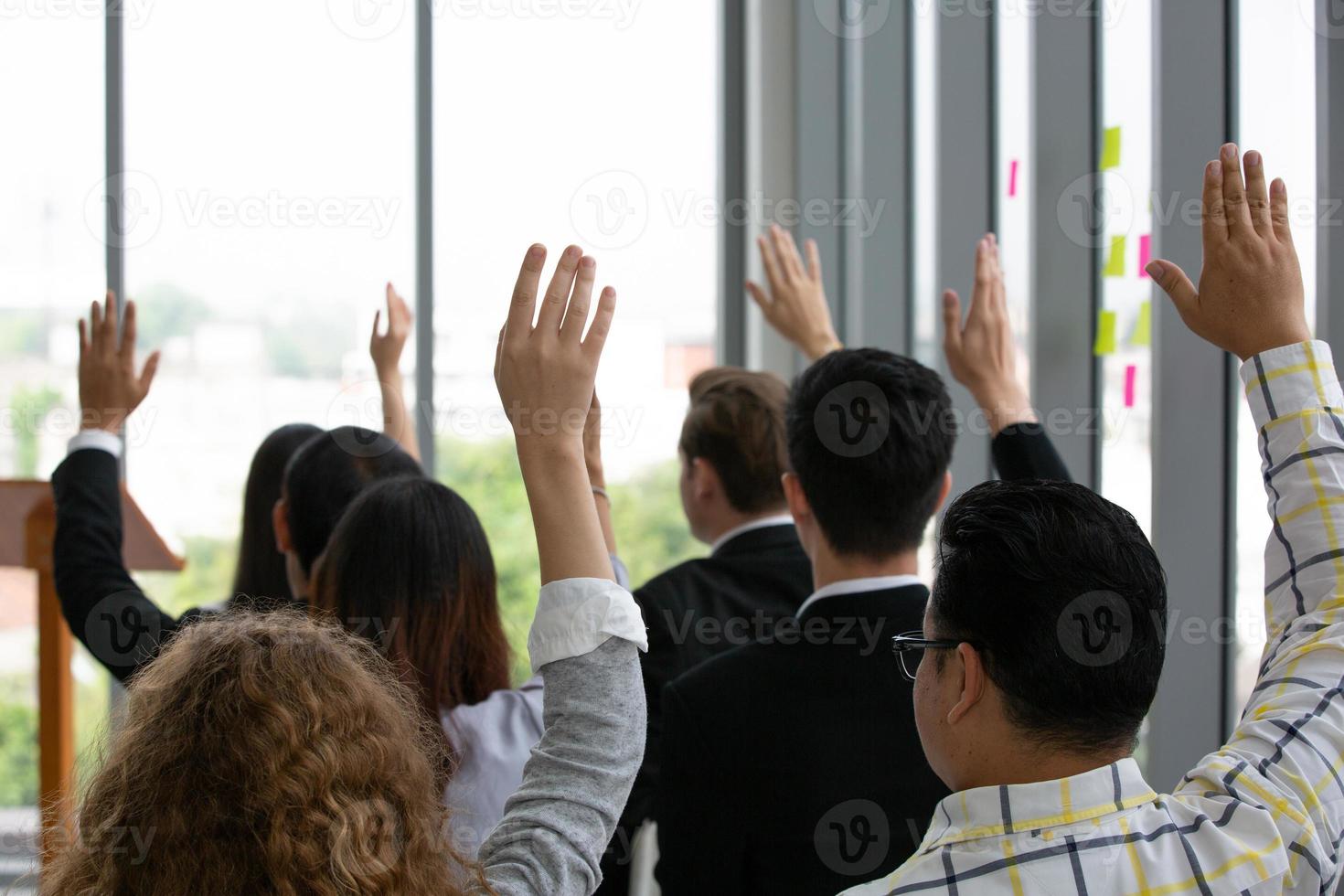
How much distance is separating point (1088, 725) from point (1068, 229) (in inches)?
56.2

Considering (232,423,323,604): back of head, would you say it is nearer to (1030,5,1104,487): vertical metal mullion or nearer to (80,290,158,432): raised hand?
(80,290,158,432): raised hand

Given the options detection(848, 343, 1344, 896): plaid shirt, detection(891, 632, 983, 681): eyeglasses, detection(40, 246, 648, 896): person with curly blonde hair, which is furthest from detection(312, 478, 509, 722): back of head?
detection(848, 343, 1344, 896): plaid shirt

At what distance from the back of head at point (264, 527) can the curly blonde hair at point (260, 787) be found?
1200 mm

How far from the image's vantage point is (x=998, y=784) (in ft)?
3.08

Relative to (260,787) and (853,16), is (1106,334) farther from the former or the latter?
(853,16)

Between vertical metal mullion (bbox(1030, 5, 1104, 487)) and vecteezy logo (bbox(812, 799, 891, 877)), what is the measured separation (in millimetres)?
1035

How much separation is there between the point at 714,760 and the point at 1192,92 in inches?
48.9

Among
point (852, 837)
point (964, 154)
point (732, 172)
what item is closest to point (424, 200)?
point (732, 172)

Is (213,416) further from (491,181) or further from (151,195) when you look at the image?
(491,181)

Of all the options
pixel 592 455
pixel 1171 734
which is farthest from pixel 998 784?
pixel 1171 734

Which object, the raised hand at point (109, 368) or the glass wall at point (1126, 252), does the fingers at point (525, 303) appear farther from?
the raised hand at point (109, 368)

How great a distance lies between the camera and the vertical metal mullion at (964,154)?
2.62m

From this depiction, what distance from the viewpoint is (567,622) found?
993 mm

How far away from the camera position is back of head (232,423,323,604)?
2129 millimetres
